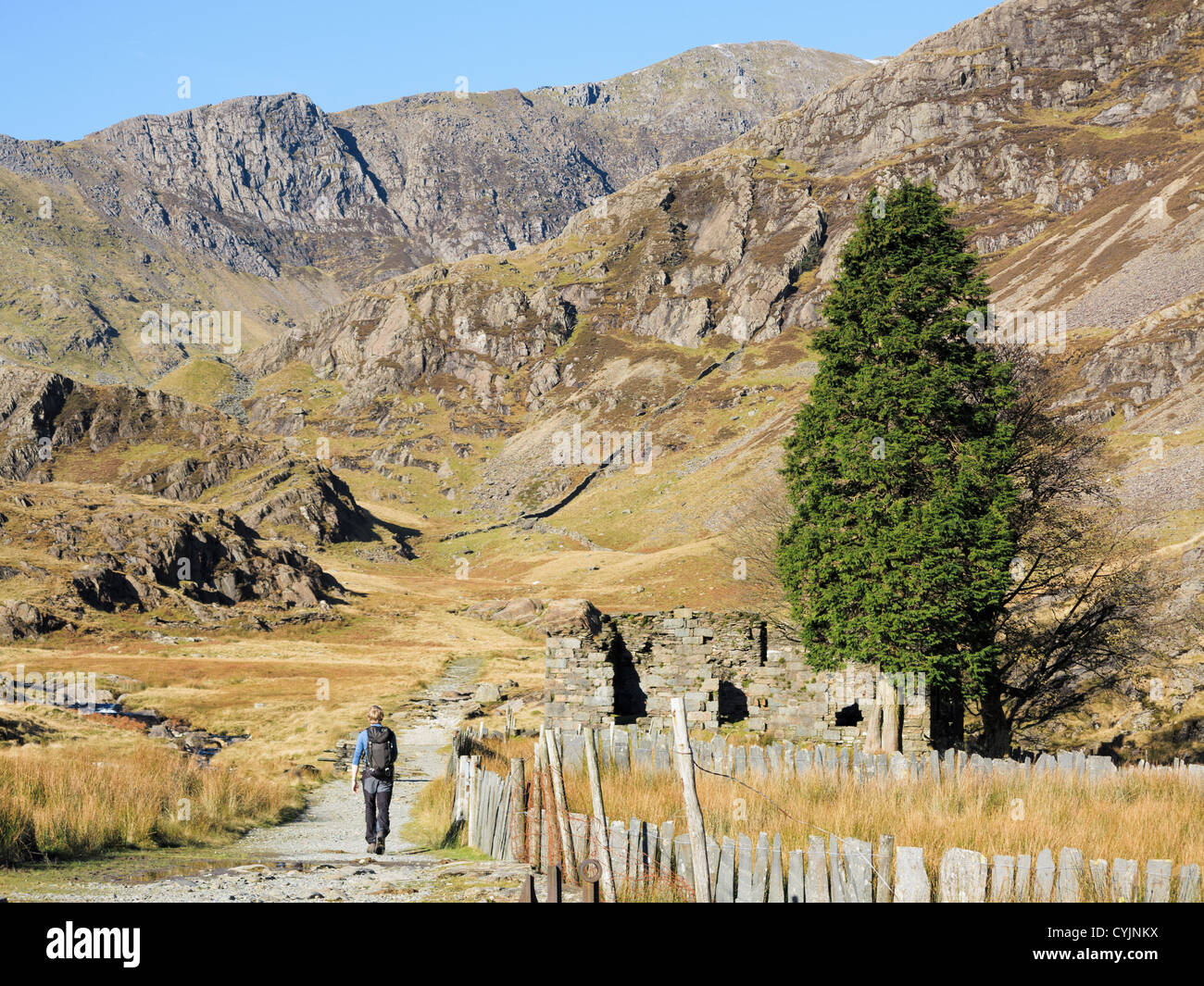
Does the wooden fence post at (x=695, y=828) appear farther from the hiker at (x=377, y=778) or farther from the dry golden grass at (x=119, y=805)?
the dry golden grass at (x=119, y=805)

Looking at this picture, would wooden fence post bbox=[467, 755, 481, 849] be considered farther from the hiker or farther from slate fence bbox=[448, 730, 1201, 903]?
slate fence bbox=[448, 730, 1201, 903]

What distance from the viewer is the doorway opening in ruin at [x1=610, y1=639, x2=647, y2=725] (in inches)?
1045

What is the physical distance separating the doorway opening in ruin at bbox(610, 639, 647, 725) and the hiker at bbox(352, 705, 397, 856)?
38.3 feet

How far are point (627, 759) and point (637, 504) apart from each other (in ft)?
463

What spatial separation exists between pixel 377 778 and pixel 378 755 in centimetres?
47

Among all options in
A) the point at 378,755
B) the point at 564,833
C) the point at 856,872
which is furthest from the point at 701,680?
the point at 856,872

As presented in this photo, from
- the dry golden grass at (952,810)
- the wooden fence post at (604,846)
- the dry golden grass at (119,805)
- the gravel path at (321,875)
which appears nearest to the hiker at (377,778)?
the gravel path at (321,875)

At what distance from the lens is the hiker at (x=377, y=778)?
15117 millimetres

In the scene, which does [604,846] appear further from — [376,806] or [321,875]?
[376,806]

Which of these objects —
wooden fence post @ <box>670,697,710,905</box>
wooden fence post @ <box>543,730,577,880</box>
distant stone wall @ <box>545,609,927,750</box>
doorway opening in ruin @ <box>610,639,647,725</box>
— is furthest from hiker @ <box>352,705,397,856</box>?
doorway opening in ruin @ <box>610,639,647,725</box>
